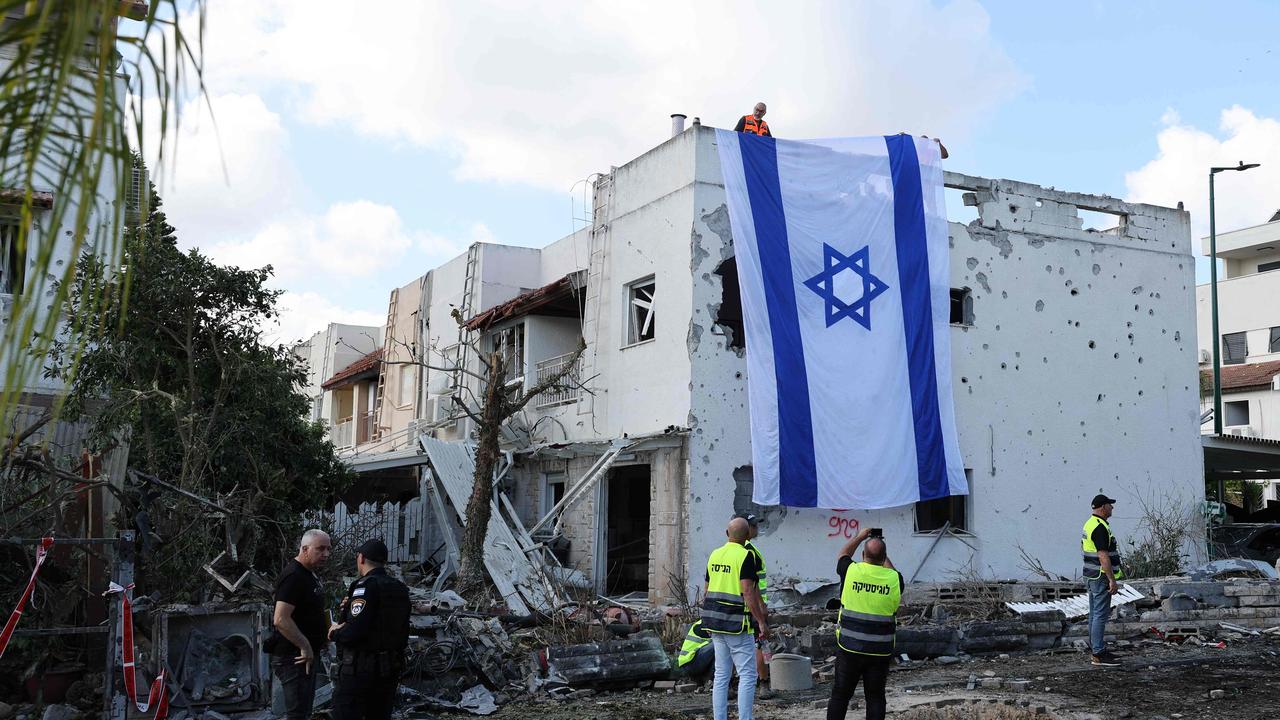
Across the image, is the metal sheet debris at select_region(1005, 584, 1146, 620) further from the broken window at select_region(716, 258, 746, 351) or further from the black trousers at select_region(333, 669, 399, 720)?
the black trousers at select_region(333, 669, 399, 720)

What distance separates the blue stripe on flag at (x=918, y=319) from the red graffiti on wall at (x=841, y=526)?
1.24m

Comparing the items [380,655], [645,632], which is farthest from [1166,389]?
[380,655]

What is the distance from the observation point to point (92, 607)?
10531 millimetres

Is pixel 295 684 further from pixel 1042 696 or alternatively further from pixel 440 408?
pixel 440 408

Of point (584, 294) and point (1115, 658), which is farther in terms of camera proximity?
point (584, 294)

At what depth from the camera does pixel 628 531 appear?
21406mm

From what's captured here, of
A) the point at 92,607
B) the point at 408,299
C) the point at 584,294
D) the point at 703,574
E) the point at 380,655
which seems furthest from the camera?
the point at 408,299

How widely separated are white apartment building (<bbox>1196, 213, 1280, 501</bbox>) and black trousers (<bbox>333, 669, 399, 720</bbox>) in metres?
34.7

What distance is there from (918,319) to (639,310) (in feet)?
15.2

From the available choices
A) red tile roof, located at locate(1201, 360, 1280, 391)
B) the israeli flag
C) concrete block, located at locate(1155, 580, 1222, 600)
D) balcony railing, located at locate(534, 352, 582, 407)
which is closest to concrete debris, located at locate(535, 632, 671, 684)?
the israeli flag

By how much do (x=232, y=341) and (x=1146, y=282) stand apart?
16614 millimetres

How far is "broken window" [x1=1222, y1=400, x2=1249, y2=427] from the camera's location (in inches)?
1684

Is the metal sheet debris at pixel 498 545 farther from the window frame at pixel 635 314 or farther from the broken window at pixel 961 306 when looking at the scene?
the broken window at pixel 961 306

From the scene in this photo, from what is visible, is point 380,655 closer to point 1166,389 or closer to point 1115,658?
point 1115,658
